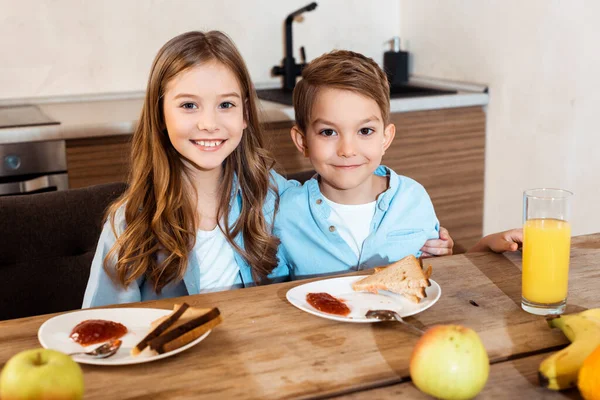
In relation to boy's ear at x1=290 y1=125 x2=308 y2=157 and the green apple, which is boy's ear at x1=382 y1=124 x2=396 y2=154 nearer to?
boy's ear at x1=290 y1=125 x2=308 y2=157

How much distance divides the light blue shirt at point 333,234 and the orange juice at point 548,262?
0.48 m

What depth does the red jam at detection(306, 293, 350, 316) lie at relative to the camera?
1136 mm

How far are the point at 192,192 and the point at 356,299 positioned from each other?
55 cm

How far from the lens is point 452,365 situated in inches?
33.7

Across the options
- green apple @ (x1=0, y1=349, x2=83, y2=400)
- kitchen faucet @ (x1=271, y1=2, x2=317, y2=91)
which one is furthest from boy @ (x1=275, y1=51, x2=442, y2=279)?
kitchen faucet @ (x1=271, y1=2, x2=317, y2=91)

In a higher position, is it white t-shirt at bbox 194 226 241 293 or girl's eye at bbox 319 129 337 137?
girl's eye at bbox 319 129 337 137

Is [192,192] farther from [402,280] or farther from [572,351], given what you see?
[572,351]

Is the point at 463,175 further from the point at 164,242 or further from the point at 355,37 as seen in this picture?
the point at 164,242

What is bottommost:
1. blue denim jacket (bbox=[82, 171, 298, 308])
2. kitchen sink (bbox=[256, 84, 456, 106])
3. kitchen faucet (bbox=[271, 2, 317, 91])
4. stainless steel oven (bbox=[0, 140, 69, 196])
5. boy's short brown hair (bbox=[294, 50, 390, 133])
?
blue denim jacket (bbox=[82, 171, 298, 308])

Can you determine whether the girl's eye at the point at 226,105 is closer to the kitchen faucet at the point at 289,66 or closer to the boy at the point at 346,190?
the boy at the point at 346,190

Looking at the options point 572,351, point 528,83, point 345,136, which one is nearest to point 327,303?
point 572,351

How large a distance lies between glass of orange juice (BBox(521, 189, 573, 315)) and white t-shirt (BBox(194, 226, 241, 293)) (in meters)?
0.68

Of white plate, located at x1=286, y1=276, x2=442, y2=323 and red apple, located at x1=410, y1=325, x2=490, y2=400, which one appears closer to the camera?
red apple, located at x1=410, y1=325, x2=490, y2=400

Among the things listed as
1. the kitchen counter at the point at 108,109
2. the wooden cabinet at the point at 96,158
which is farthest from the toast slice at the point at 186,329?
the wooden cabinet at the point at 96,158
